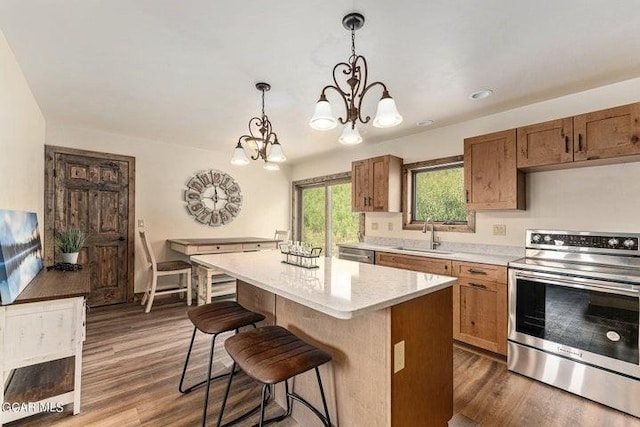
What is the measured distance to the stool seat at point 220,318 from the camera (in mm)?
1874

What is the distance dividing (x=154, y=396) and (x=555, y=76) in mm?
3865

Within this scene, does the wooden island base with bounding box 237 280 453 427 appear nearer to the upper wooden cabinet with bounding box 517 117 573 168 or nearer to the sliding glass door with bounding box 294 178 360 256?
the upper wooden cabinet with bounding box 517 117 573 168

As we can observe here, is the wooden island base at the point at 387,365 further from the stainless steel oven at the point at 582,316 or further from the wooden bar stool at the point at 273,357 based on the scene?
the stainless steel oven at the point at 582,316

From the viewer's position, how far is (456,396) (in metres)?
2.14

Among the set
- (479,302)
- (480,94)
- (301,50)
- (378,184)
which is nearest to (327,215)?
(378,184)

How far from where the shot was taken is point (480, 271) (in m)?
2.74

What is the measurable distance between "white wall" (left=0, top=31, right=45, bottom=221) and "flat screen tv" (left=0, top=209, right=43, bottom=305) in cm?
11

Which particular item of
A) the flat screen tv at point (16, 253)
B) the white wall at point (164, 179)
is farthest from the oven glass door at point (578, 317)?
the white wall at point (164, 179)

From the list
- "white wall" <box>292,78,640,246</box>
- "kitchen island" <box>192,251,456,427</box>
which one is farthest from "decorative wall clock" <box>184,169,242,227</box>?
"kitchen island" <box>192,251,456,427</box>

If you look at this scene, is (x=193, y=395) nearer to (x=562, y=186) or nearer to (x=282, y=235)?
(x=282, y=235)

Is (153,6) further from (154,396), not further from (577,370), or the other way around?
(577,370)

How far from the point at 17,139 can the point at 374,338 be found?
3022mm

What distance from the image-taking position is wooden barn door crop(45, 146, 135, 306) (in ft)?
12.3

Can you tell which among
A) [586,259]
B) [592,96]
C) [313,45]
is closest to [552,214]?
[586,259]
